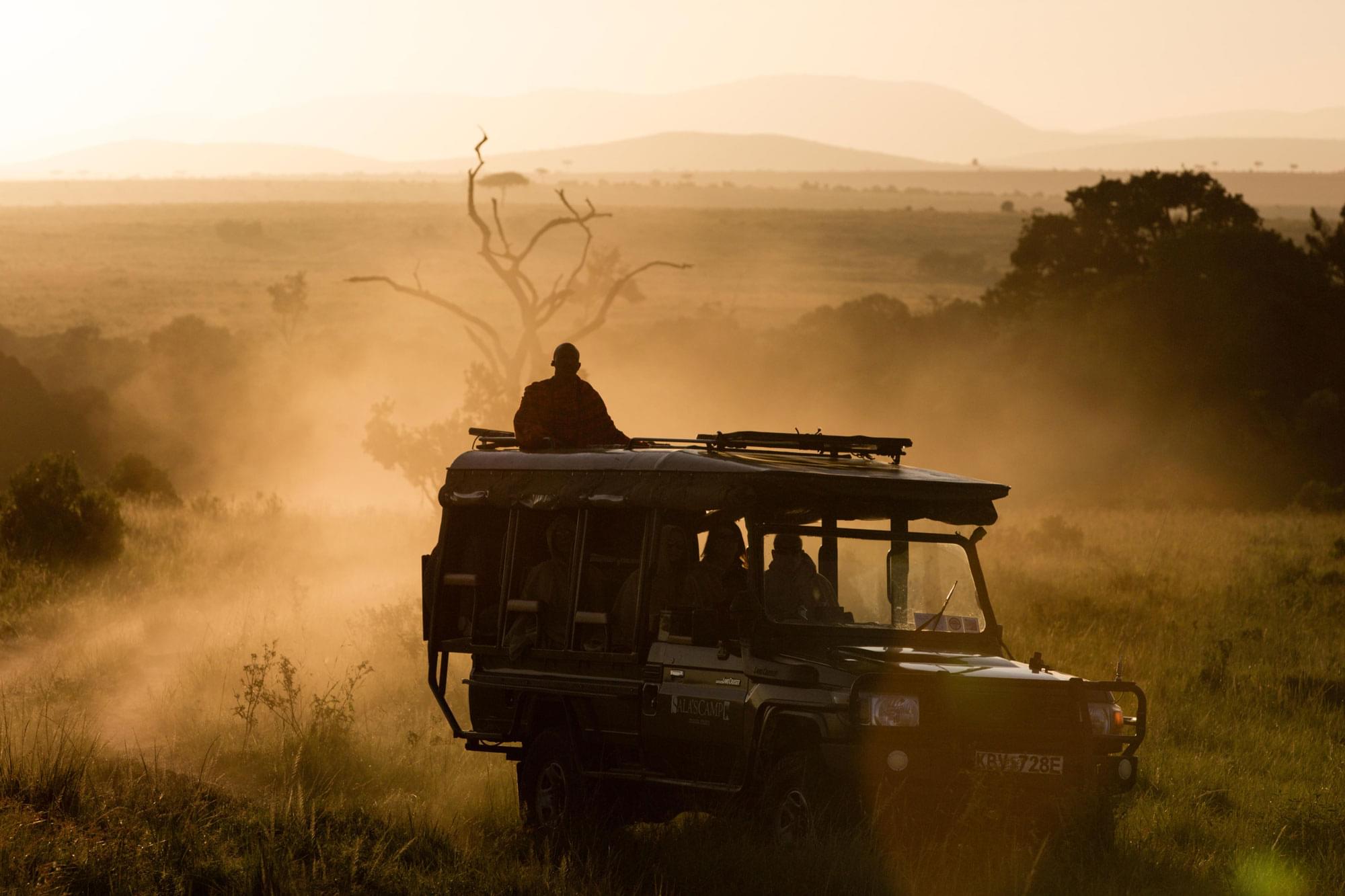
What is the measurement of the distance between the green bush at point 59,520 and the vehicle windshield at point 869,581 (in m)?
16.6

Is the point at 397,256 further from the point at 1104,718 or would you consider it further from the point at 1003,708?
the point at 1003,708

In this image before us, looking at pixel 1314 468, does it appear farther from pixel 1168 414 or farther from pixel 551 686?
pixel 551 686

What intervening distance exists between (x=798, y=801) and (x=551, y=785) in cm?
246

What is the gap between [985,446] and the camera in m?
49.3

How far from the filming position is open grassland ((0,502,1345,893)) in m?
8.87

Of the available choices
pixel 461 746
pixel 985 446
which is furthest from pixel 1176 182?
pixel 461 746

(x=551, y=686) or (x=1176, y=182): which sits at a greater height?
(x=1176, y=182)

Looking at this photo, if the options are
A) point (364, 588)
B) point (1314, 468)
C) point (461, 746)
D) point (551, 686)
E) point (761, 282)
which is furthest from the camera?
point (761, 282)

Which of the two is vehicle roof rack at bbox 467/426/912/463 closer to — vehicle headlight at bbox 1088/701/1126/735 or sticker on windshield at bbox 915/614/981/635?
sticker on windshield at bbox 915/614/981/635

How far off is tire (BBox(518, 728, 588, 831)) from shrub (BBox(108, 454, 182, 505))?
2463cm

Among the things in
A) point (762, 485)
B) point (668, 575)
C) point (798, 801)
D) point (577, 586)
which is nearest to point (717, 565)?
point (668, 575)

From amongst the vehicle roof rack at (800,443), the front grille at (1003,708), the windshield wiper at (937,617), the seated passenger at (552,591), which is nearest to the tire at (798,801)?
the front grille at (1003,708)

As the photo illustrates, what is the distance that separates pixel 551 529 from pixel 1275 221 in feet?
397

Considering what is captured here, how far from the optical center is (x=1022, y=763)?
8680 millimetres
